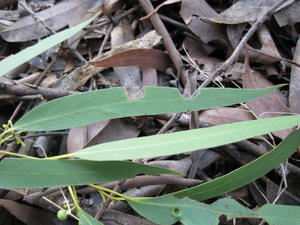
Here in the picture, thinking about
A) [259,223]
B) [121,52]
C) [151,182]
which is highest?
[121,52]

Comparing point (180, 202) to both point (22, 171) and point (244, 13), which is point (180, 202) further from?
point (244, 13)

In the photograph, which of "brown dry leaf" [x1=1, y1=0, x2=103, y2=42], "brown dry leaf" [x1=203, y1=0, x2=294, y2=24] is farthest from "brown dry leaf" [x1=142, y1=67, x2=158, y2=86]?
"brown dry leaf" [x1=1, y1=0, x2=103, y2=42]

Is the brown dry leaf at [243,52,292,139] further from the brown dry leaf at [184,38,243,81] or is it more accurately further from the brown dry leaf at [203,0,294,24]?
the brown dry leaf at [203,0,294,24]

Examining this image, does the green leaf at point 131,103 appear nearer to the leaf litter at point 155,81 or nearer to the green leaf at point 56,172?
the leaf litter at point 155,81

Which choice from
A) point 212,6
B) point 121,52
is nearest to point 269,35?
point 212,6

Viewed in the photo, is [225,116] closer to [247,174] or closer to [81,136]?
[247,174]

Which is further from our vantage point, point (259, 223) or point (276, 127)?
point (259, 223)
